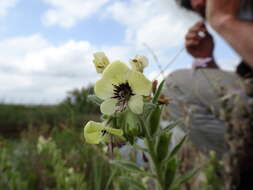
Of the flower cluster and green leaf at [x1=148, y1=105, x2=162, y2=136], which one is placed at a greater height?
the flower cluster

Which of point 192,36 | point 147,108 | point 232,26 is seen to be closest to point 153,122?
point 147,108

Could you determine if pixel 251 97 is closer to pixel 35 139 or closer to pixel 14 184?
pixel 14 184

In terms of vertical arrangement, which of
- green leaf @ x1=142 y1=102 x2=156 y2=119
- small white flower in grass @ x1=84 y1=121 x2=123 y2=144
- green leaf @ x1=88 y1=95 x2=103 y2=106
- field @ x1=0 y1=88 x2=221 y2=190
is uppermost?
green leaf @ x1=88 y1=95 x2=103 y2=106

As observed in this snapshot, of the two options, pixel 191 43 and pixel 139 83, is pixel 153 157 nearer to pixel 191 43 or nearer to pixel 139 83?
pixel 139 83

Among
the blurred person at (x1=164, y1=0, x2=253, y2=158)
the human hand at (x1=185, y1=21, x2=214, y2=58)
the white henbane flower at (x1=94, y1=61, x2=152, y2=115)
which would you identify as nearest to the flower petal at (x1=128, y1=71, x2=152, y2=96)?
the white henbane flower at (x1=94, y1=61, x2=152, y2=115)

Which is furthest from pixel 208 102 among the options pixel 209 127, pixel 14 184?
pixel 14 184

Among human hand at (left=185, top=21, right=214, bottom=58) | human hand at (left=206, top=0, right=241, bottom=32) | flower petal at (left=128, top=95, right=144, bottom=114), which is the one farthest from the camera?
human hand at (left=185, top=21, right=214, bottom=58)

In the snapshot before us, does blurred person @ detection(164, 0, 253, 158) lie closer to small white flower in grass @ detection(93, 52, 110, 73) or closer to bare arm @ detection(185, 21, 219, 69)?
bare arm @ detection(185, 21, 219, 69)
